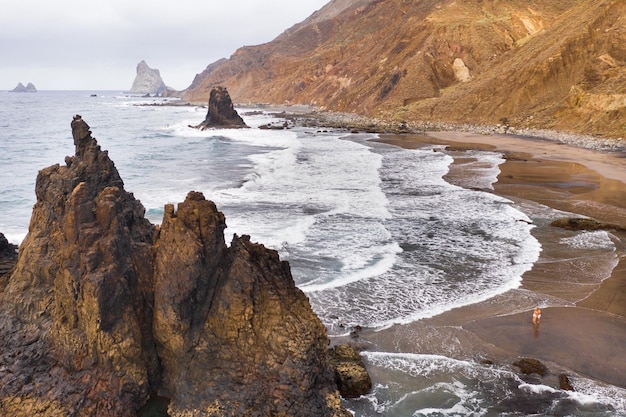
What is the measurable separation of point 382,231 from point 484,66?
59838mm

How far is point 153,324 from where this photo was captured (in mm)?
7242

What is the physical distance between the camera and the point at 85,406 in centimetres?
643

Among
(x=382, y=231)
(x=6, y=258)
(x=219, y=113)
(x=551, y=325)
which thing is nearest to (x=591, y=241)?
(x=382, y=231)

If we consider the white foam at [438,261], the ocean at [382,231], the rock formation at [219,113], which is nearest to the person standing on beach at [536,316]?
the ocean at [382,231]

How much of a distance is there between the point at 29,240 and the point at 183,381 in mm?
3631

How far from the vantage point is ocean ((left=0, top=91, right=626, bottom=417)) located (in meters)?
8.54

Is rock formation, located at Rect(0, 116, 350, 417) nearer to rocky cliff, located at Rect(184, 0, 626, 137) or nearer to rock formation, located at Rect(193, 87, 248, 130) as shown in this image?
rocky cliff, located at Rect(184, 0, 626, 137)

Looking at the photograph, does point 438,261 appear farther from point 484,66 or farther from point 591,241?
point 484,66

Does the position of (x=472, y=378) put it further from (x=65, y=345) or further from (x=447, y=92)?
(x=447, y=92)

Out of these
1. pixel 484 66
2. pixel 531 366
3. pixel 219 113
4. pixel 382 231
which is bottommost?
pixel 531 366

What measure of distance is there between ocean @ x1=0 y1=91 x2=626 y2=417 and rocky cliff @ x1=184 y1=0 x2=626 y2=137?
19988mm

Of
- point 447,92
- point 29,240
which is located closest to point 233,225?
point 29,240

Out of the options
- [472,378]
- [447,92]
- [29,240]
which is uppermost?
[447,92]

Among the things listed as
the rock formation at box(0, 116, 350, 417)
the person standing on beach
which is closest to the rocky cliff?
the person standing on beach
